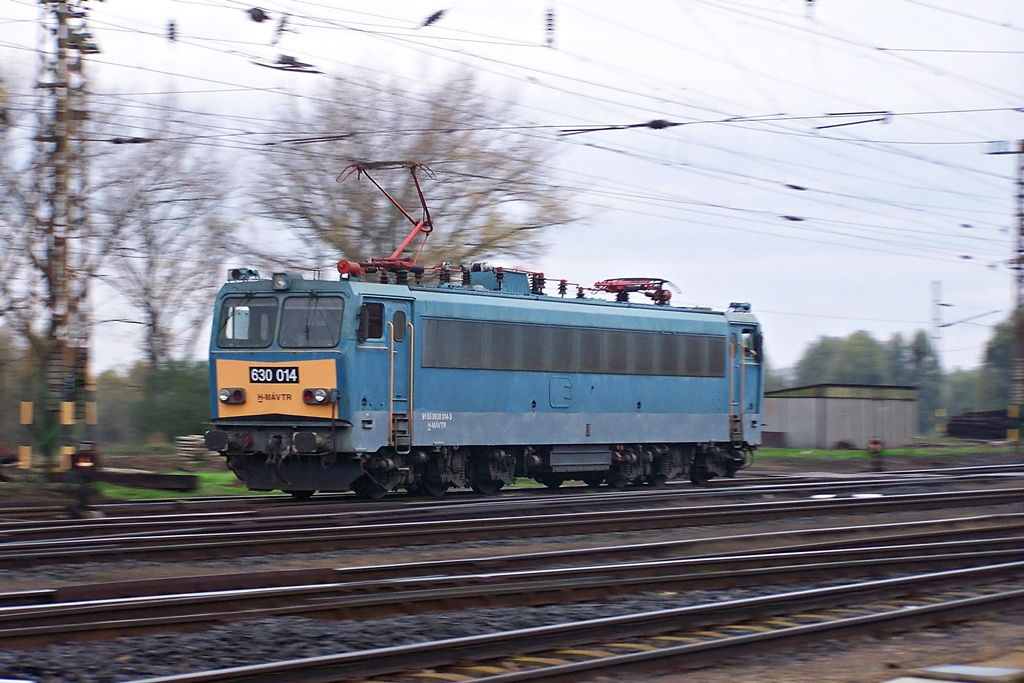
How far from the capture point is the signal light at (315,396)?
17.9 m

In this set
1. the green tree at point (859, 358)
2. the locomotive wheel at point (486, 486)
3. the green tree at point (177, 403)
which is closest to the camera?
the locomotive wheel at point (486, 486)

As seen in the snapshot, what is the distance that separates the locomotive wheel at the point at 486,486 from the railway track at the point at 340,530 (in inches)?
109

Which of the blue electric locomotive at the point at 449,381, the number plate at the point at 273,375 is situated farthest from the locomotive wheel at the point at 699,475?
the number plate at the point at 273,375

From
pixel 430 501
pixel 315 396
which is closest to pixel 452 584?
pixel 315 396

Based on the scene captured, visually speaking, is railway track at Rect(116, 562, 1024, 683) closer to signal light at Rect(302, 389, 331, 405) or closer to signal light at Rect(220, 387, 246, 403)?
signal light at Rect(302, 389, 331, 405)

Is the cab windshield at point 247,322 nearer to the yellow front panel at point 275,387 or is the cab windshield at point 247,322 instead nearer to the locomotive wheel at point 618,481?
the yellow front panel at point 275,387

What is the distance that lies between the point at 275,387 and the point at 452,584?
28.2 feet

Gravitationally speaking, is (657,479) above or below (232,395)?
below

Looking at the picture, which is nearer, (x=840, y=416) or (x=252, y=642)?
(x=252, y=642)

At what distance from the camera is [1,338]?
125 ft

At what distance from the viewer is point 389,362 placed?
1853 cm

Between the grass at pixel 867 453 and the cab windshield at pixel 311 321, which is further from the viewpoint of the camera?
the grass at pixel 867 453

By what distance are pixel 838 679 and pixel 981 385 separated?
81943 mm

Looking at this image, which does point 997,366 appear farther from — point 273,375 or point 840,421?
point 273,375
